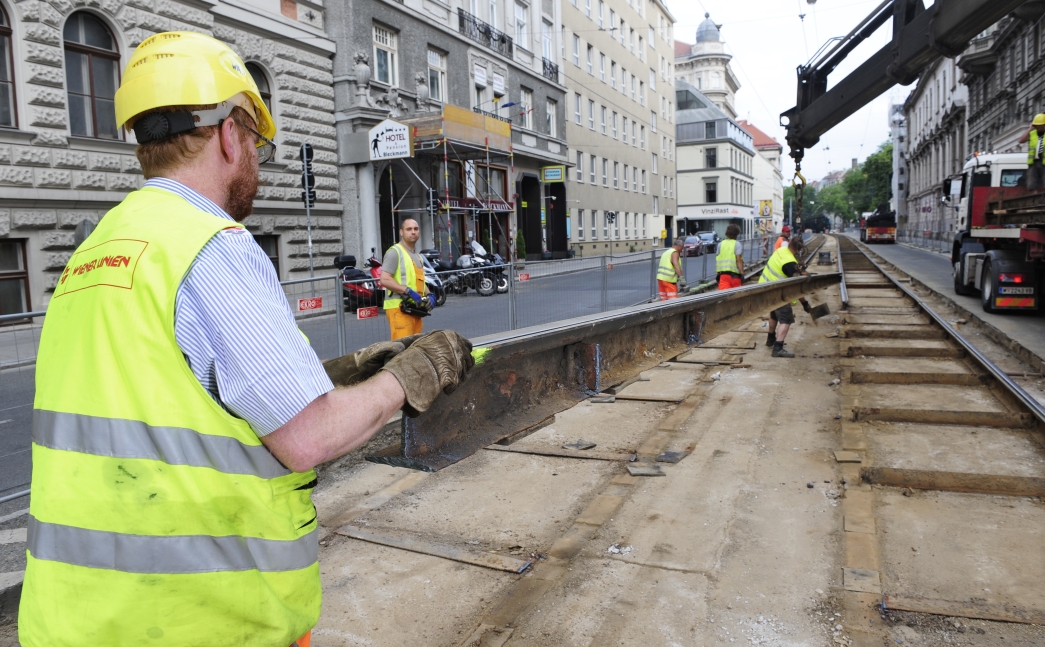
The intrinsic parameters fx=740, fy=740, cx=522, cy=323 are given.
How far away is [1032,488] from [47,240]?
14291 millimetres

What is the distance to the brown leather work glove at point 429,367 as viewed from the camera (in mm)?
1714

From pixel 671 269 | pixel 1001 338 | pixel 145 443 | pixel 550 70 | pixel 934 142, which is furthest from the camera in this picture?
pixel 934 142

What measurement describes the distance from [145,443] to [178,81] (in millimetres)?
731

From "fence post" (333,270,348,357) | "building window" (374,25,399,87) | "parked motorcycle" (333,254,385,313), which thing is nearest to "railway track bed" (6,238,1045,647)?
"fence post" (333,270,348,357)

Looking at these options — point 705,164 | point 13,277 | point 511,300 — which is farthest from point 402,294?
point 705,164

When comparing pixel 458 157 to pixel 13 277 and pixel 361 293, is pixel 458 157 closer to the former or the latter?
pixel 13 277

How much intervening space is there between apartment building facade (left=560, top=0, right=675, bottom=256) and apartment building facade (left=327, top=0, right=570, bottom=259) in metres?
2.92

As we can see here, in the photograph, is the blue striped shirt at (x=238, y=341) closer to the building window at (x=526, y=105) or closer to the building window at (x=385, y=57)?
the building window at (x=385, y=57)

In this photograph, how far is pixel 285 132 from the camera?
18.4 m

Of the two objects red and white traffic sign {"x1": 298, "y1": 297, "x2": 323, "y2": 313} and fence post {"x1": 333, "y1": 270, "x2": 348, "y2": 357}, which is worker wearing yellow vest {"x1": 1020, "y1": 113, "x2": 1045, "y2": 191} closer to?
fence post {"x1": 333, "y1": 270, "x2": 348, "y2": 357}

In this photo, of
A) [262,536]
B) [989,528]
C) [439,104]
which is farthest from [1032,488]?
[439,104]

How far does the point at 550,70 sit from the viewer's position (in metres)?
35.2

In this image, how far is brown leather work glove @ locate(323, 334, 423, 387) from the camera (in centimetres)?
207

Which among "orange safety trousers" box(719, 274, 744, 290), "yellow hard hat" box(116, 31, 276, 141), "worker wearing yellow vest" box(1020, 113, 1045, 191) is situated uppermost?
"worker wearing yellow vest" box(1020, 113, 1045, 191)
